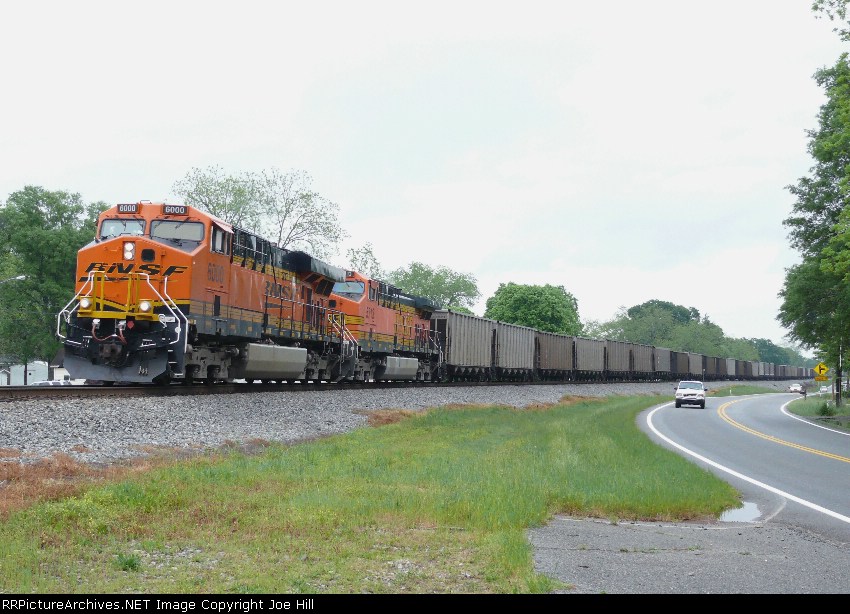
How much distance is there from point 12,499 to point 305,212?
57.6 meters

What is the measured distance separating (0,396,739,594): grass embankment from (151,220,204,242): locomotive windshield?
761cm

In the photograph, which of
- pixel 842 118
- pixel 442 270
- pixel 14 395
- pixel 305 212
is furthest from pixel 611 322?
pixel 14 395

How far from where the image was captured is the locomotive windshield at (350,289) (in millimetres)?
33719

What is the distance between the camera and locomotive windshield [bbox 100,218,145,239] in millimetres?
21453

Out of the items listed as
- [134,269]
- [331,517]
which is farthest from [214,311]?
[331,517]

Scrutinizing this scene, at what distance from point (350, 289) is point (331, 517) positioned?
82.9ft

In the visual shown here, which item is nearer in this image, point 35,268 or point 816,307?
point 816,307

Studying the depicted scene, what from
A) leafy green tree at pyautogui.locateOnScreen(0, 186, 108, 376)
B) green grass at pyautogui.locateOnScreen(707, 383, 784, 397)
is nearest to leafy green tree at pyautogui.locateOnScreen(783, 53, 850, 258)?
green grass at pyautogui.locateOnScreen(707, 383, 784, 397)

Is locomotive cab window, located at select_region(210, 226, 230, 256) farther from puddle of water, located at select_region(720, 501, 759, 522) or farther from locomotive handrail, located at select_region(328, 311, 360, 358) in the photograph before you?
puddle of water, located at select_region(720, 501, 759, 522)

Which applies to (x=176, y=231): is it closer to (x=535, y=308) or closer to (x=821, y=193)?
(x=821, y=193)

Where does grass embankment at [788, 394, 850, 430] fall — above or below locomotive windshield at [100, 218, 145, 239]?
below

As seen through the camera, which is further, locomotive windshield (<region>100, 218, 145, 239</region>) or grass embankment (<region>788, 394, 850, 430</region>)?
grass embankment (<region>788, 394, 850, 430</region>)

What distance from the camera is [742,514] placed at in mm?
11633

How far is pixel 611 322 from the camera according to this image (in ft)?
637
